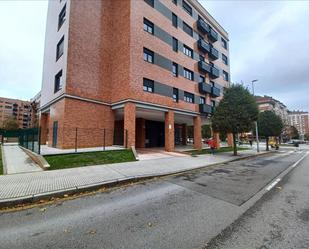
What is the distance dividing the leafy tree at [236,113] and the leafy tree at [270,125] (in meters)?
13.0

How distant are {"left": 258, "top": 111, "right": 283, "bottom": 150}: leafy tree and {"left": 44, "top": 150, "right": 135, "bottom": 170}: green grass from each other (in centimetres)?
2566

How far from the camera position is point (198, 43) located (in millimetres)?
25906

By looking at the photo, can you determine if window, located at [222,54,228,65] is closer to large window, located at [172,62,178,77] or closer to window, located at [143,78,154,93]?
large window, located at [172,62,178,77]

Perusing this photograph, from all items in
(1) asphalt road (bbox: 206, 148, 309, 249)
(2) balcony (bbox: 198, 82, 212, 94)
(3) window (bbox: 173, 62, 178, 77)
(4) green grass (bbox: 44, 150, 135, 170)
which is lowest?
(1) asphalt road (bbox: 206, 148, 309, 249)

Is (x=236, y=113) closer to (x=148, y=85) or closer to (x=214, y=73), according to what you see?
(x=148, y=85)

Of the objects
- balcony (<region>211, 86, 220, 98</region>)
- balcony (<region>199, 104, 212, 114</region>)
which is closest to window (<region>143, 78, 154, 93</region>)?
balcony (<region>199, 104, 212, 114</region>)

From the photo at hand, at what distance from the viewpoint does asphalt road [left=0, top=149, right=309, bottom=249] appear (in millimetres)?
3385

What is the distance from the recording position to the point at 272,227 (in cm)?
396

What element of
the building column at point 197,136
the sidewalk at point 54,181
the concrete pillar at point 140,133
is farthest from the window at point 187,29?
the sidewalk at point 54,181

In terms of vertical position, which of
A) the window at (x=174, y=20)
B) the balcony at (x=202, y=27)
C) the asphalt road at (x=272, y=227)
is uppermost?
the balcony at (x=202, y=27)

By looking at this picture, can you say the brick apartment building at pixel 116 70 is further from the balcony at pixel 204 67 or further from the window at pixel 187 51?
the balcony at pixel 204 67

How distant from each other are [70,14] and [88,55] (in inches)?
136

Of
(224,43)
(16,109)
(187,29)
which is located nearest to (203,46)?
(187,29)

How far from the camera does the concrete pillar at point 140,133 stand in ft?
74.7
